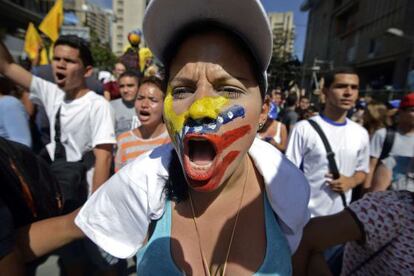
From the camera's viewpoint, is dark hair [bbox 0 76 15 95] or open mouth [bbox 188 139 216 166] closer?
open mouth [bbox 188 139 216 166]

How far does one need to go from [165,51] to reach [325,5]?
4694cm

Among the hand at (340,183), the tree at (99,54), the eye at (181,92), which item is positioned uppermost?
the tree at (99,54)

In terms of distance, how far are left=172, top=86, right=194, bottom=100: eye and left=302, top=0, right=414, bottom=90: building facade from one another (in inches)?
503

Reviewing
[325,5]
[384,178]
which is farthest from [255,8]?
[325,5]

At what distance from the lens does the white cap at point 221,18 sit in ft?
3.14

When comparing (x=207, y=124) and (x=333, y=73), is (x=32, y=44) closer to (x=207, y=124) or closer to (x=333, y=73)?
(x=333, y=73)

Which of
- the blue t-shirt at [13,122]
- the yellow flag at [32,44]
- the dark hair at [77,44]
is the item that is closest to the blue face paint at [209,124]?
the blue t-shirt at [13,122]

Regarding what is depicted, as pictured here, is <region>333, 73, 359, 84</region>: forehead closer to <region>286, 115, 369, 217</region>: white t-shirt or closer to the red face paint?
<region>286, 115, 369, 217</region>: white t-shirt

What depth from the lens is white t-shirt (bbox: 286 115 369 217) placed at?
8.10ft

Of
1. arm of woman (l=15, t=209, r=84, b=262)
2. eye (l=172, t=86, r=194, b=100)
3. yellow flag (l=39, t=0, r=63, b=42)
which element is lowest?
arm of woman (l=15, t=209, r=84, b=262)

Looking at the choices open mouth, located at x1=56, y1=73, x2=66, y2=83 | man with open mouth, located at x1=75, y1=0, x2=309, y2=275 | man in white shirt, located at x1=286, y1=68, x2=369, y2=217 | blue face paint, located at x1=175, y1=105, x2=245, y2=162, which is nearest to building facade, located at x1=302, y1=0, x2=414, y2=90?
man in white shirt, located at x1=286, y1=68, x2=369, y2=217

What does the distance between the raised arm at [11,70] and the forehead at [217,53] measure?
5.23ft

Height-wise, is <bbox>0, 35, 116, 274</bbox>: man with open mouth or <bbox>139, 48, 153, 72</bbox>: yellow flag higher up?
<bbox>139, 48, 153, 72</bbox>: yellow flag

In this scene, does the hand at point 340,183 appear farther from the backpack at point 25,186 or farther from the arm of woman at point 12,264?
the arm of woman at point 12,264
